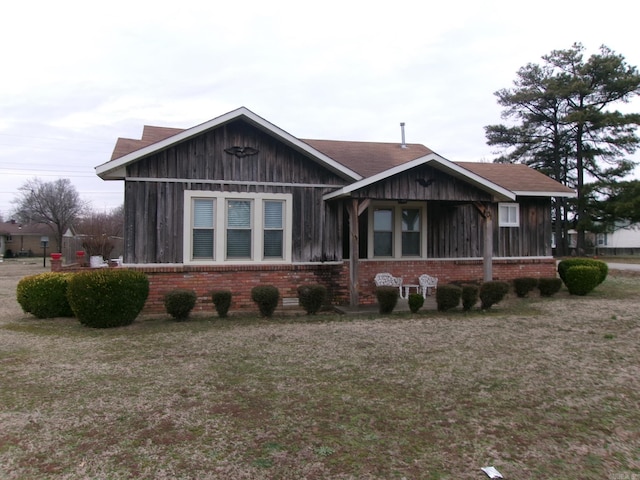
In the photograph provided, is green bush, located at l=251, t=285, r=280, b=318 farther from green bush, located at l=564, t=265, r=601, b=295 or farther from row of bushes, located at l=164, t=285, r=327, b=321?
green bush, located at l=564, t=265, r=601, b=295

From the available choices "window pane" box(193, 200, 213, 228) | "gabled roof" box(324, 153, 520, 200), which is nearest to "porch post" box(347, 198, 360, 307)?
"gabled roof" box(324, 153, 520, 200)

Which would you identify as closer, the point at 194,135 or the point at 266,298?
the point at 266,298

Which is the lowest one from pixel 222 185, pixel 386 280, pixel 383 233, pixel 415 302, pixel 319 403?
pixel 319 403

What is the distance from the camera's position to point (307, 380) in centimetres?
569

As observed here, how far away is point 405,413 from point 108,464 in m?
2.62

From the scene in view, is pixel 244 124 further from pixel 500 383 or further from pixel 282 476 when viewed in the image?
pixel 282 476

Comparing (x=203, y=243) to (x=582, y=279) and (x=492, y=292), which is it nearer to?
(x=492, y=292)

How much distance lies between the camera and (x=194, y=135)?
10.6 meters

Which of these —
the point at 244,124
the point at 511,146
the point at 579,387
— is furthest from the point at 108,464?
the point at 511,146

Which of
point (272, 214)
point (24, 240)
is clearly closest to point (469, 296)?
point (272, 214)

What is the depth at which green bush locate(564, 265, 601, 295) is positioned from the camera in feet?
45.1

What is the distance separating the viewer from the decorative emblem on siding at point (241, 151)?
36.3ft

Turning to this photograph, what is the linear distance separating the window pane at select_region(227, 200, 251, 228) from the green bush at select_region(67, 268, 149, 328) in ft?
9.14

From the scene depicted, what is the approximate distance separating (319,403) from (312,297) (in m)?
5.41
